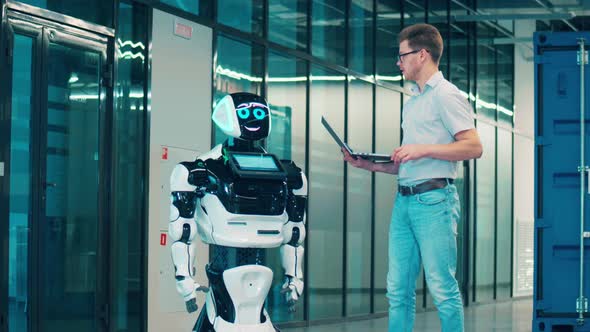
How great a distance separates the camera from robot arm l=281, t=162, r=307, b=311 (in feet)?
16.6

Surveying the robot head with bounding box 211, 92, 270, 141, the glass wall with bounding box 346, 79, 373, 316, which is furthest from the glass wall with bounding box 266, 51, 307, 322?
the robot head with bounding box 211, 92, 270, 141

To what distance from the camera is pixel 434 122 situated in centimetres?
464

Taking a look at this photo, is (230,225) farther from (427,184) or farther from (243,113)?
(427,184)

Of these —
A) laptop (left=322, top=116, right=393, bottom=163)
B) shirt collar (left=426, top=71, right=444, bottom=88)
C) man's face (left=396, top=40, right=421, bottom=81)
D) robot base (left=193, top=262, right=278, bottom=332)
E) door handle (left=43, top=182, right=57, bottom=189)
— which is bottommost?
robot base (left=193, top=262, right=278, bottom=332)

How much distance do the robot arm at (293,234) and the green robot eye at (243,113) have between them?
331 mm

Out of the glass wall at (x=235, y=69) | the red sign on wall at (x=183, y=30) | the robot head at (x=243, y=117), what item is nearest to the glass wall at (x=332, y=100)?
the glass wall at (x=235, y=69)

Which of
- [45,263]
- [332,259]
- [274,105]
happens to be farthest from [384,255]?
[45,263]

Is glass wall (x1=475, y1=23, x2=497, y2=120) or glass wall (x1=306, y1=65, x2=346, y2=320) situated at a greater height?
glass wall (x1=475, y1=23, x2=497, y2=120)

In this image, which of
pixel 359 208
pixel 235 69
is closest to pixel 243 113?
pixel 235 69

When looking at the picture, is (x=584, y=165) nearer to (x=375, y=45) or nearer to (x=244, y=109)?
(x=244, y=109)

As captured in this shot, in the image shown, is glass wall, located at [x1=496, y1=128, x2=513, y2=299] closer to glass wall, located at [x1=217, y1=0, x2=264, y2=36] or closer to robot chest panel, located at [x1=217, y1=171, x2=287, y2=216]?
glass wall, located at [x1=217, y1=0, x2=264, y2=36]

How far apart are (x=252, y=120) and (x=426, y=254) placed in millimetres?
1125

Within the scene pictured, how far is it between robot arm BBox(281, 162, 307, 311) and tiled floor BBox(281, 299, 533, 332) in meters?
4.87

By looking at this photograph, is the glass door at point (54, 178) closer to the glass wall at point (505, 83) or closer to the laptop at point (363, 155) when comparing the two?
the laptop at point (363, 155)
